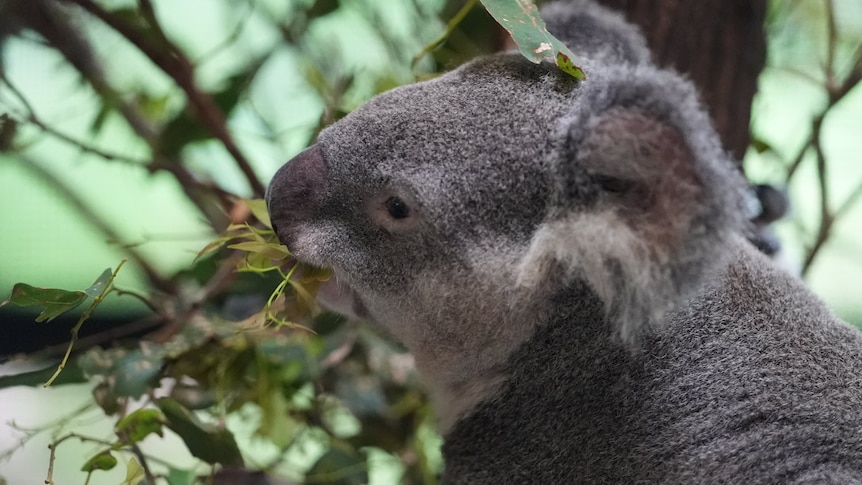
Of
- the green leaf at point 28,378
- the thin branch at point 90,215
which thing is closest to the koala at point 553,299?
the green leaf at point 28,378

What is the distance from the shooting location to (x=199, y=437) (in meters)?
1.54

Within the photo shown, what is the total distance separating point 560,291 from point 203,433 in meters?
0.82

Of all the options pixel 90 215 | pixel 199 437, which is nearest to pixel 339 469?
pixel 199 437

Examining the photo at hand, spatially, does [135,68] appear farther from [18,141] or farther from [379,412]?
[379,412]

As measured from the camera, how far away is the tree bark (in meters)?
2.13

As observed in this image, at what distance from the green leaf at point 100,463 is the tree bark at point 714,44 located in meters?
1.76

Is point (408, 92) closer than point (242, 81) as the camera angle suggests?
Yes

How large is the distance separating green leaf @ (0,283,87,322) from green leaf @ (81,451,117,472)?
0.29 metres

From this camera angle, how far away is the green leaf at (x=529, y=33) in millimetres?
1213

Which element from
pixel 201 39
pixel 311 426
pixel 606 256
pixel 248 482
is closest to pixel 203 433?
pixel 248 482

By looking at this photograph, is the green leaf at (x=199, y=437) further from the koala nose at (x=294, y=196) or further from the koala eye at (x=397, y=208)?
the koala eye at (x=397, y=208)

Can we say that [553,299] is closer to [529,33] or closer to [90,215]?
[529,33]

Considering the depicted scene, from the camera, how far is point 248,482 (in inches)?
68.5

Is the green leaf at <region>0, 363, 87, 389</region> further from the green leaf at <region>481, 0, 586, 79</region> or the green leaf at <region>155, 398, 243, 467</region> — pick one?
the green leaf at <region>481, 0, 586, 79</region>
